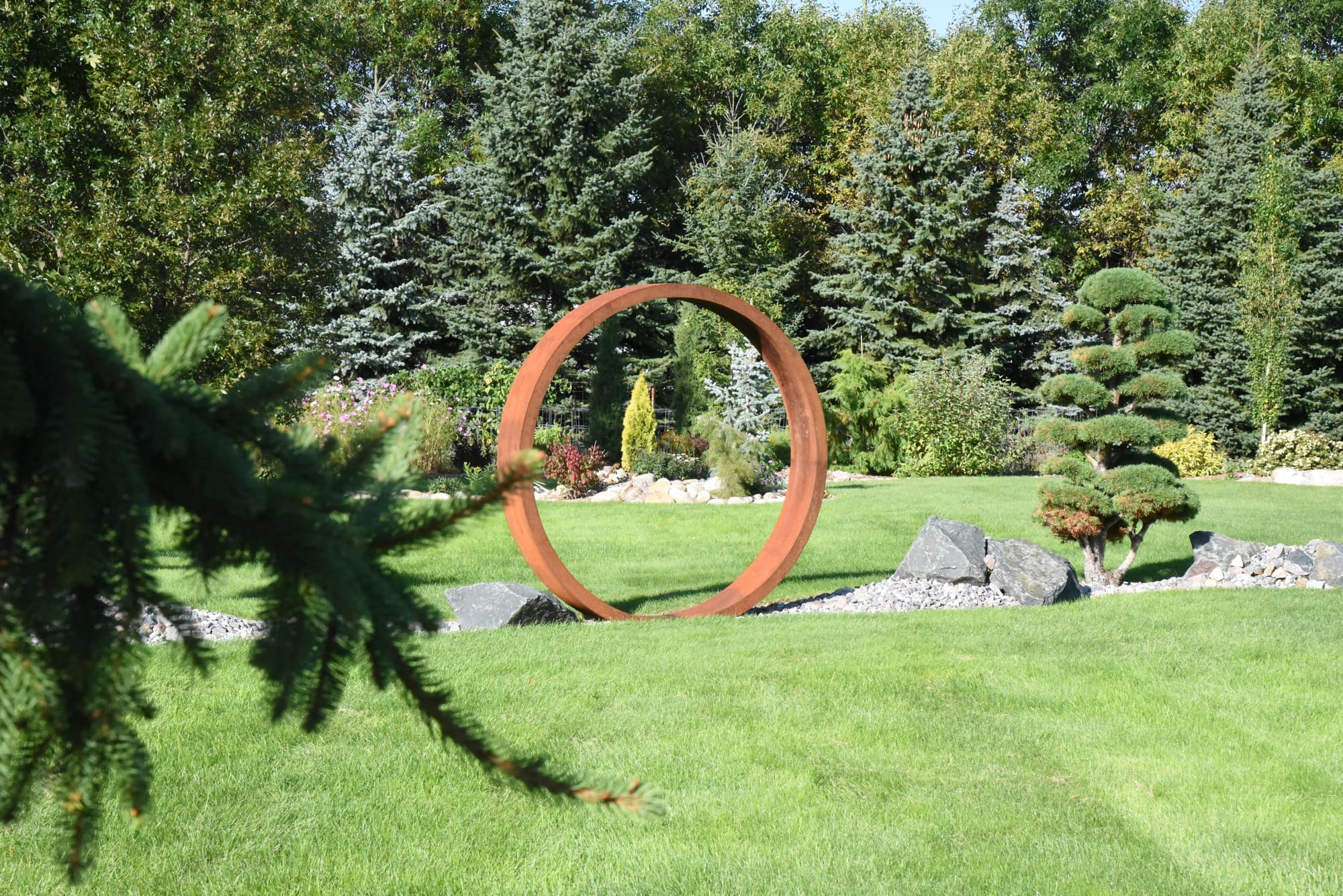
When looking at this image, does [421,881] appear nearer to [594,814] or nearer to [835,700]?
[594,814]

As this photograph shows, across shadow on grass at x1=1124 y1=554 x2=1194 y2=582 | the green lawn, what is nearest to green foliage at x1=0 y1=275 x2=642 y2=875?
the green lawn

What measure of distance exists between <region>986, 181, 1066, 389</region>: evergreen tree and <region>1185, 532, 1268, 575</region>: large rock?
42.6 feet

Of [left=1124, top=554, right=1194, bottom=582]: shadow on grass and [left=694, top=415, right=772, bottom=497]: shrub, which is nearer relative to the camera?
[left=1124, top=554, right=1194, bottom=582]: shadow on grass

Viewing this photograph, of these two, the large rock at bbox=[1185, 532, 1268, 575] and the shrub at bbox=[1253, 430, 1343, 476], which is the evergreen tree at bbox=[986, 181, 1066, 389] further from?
the large rock at bbox=[1185, 532, 1268, 575]

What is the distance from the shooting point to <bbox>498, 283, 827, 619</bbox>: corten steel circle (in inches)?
Answer: 231

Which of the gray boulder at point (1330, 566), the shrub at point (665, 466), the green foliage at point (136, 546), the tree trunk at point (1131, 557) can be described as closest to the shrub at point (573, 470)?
the shrub at point (665, 466)

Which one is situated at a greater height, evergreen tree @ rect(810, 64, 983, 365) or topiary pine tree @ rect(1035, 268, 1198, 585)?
evergreen tree @ rect(810, 64, 983, 365)

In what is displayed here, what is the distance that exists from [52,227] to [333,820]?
768cm

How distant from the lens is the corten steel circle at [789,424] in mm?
5879

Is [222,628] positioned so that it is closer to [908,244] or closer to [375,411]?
[375,411]

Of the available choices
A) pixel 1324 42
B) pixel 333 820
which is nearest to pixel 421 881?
pixel 333 820

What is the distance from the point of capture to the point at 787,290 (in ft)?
76.6

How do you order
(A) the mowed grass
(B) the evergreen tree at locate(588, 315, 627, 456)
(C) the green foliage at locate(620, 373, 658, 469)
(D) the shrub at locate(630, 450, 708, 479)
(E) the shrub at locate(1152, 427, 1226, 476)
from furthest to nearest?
(E) the shrub at locate(1152, 427, 1226, 476)
(B) the evergreen tree at locate(588, 315, 627, 456)
(C) the green foliage at locate(620, 373, 658, 469)
(D) the shrub at locate(630, 450, 708, 479)
(A) the mowed grass

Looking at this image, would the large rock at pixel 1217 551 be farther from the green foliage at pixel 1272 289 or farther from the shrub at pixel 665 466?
the green foliage at pixel 1272 289
